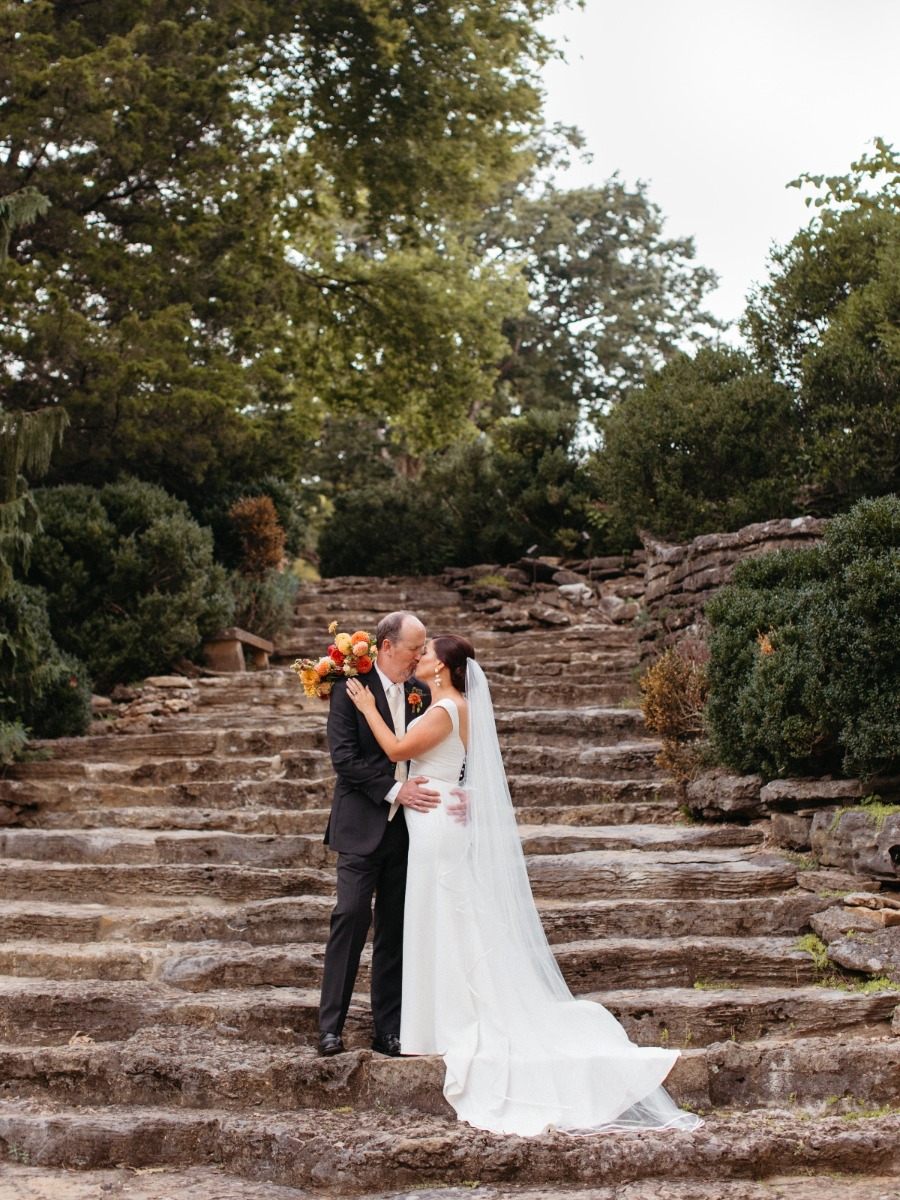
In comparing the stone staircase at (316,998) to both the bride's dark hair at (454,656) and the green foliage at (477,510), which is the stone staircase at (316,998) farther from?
the green foliage at (477,510)

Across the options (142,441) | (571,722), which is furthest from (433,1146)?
(142,441)

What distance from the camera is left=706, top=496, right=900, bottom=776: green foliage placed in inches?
248

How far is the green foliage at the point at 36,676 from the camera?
910cm

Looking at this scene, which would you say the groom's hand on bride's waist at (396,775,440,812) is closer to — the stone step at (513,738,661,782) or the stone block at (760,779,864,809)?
the stone block at (760,779,864,809)

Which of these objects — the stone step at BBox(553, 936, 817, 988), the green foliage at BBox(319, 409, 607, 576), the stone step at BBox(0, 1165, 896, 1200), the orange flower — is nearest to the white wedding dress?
the stone step at BBox(0, 1165, 896, 1200)

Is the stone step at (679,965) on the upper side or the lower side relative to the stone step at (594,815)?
lower

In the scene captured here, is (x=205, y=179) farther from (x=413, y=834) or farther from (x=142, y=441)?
(x=413, y=834)

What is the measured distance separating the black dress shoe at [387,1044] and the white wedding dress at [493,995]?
0.11 m

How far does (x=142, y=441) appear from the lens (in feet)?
41.0

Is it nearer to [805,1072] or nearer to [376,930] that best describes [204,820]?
[376,930]

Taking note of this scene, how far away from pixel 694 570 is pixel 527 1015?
19.4ft

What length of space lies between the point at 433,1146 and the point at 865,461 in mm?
7470

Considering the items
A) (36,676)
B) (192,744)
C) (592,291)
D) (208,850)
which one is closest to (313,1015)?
(208,850)

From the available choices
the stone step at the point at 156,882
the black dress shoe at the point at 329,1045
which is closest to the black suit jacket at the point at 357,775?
the black dress shoe at the point at 329,1045
